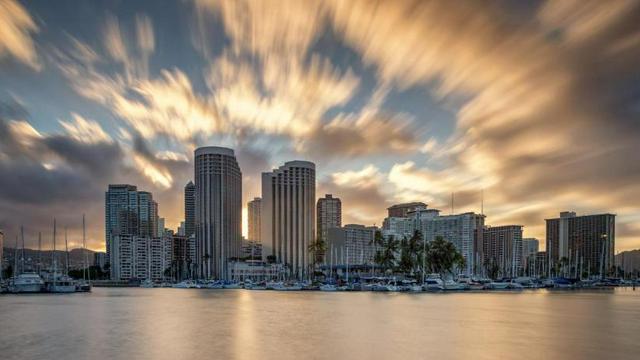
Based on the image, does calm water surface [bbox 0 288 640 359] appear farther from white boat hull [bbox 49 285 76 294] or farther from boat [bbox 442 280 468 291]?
white boat hull [bbox 49 285 76 294]

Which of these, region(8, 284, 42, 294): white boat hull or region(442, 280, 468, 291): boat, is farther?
region(442, 280, 468, 291): boat

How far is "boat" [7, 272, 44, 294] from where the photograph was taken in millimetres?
153500

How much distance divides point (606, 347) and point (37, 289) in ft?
556

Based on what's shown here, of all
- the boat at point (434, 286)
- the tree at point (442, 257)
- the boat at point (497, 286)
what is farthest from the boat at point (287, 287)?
the boat at point (497, 286)

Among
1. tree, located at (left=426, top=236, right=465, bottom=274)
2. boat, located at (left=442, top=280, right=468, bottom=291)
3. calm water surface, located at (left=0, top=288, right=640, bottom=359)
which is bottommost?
boat, located at (left=442, top=280, right=468, bottom=291)

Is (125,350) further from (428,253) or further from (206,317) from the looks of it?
(428,253)

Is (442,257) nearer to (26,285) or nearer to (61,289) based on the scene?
(61,289)

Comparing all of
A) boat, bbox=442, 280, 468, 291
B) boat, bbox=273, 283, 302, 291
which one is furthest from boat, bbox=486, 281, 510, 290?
boat, bbox=273, 283, 302, 291

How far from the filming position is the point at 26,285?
15400 cm

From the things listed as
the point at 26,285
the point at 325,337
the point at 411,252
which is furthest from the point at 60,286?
the point at 325,337

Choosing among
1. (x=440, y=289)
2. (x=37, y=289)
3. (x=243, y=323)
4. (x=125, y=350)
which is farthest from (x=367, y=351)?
(x=37, y=289)

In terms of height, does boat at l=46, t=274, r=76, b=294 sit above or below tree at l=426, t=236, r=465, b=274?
below

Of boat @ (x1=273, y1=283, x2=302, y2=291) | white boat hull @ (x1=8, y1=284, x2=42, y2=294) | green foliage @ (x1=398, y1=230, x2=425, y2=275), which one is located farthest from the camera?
boat @ (x1=273, y1=283, x2=302, y2=291)

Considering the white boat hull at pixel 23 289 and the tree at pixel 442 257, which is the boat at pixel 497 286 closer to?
the tree at pixel 442 257
